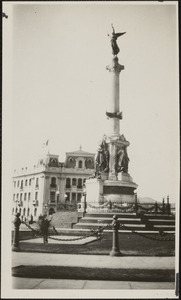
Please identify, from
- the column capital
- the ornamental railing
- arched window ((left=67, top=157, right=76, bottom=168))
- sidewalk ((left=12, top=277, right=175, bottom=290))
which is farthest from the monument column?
arched window ((left=67, top=157, right=76, bottom=168))

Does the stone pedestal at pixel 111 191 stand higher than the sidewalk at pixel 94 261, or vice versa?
the stone pedestal at pixel 111 191

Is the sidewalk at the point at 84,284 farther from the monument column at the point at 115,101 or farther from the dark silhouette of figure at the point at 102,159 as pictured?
the monument column at the point at 115,101

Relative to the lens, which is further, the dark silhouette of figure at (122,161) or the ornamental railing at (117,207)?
the dark silhouette of figure at (122,161)

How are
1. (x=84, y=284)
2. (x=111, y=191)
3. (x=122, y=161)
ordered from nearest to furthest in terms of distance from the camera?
(x=84, y=284) → (x=111, y=191) → (x=122, y=161)

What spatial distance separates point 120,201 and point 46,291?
576 inches

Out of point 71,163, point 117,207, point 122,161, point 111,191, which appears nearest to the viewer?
point 117,207

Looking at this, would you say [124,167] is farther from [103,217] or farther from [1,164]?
[1,164]

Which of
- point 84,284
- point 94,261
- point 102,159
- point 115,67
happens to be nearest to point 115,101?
point 115,67

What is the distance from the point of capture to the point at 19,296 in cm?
753

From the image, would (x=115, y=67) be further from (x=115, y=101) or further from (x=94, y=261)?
(x=94, y=261)

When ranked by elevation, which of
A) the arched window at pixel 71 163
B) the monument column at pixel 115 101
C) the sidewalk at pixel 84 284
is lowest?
the sidewalk at pixel 84 284

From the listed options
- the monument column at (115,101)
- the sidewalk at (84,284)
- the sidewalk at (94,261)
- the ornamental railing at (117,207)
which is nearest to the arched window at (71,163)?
the monument column at (115,101)

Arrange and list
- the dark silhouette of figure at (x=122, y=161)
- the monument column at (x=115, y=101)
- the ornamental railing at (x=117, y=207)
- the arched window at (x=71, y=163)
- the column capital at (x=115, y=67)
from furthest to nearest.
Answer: the arched window at (x=71, y=163)
the column capital at (x=115, y=67)
the monument column at (x=115, y=101)
the dark silhouette of figure at (x=122, y=161)
the ornamental railing at (x=117, y=207)

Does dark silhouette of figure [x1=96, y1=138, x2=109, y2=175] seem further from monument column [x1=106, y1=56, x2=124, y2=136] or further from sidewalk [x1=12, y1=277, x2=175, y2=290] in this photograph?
sidewalk [x1=12, y1=277, x2=175, y2=290]
